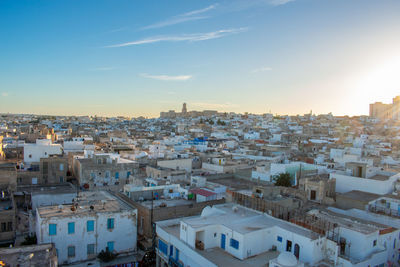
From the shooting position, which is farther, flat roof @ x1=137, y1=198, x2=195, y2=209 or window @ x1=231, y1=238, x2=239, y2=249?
flat roof @ x1=137, y1=198, x2=195, y2=209

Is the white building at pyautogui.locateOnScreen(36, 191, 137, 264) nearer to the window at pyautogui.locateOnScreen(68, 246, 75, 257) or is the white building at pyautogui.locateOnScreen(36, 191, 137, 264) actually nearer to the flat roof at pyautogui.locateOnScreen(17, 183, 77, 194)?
the window at pyautogui.locateOnScreen(68, 246, 75, 257)

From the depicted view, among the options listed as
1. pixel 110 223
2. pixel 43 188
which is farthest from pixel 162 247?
pixel 43 188

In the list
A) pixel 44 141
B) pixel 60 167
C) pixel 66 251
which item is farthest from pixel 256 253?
pixel 44 141

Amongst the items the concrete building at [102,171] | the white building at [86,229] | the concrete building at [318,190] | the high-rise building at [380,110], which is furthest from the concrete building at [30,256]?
the high-rise building at [380,110]

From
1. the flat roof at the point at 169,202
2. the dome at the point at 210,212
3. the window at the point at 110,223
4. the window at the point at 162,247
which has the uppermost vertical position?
the dome at the point at 210,212

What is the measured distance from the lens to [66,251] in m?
16.1

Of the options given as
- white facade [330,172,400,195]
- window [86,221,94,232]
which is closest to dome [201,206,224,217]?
window [86,221,94,232]

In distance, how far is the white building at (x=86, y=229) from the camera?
52.0ft

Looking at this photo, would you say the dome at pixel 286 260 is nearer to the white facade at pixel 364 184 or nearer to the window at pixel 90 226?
the window at pixel 90 226

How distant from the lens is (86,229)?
54.3 feet

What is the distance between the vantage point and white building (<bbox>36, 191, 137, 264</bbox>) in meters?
15.9

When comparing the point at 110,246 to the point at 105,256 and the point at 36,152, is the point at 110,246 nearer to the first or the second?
the point at 105,256

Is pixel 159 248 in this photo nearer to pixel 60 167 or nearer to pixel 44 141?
pixel 60 167

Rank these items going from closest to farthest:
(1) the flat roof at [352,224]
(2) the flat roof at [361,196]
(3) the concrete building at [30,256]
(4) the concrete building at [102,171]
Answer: (3) the concrete building at [30,256] → (1) the flat roof at [352,224] → (2) the flat roof at [361,196] → (4) the concrete building at [102,171]
